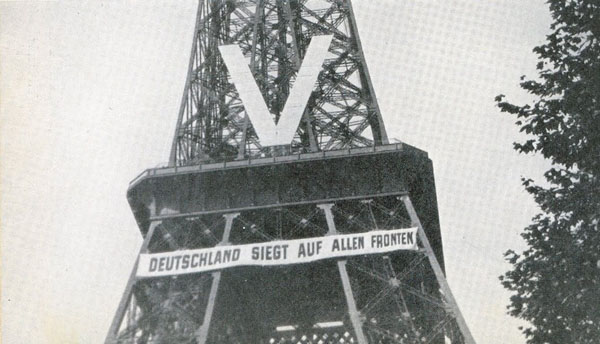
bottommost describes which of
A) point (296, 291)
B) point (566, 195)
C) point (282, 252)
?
point (566, 195)

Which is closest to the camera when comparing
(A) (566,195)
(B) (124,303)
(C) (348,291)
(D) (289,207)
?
(A) (566,195)

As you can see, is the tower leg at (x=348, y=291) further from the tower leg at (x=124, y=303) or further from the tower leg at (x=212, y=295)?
the tower leg at (x=124, y=303)

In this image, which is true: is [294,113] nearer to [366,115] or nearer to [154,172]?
[366,115]

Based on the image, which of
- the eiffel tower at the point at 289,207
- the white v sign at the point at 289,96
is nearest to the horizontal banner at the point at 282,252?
the eiffel tower at the point at 289,207

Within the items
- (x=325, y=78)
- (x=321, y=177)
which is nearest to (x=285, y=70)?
(x=325, y=78)

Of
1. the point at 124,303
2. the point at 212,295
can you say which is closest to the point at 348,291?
the point at 212,295

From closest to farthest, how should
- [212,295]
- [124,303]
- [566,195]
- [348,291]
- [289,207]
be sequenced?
[566,195] < [348,291] < [212,295] < [124,303] < [289,207]

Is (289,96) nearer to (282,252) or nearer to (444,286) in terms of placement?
(282,252)

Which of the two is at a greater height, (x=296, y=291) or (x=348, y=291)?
(x=296, y=291)
